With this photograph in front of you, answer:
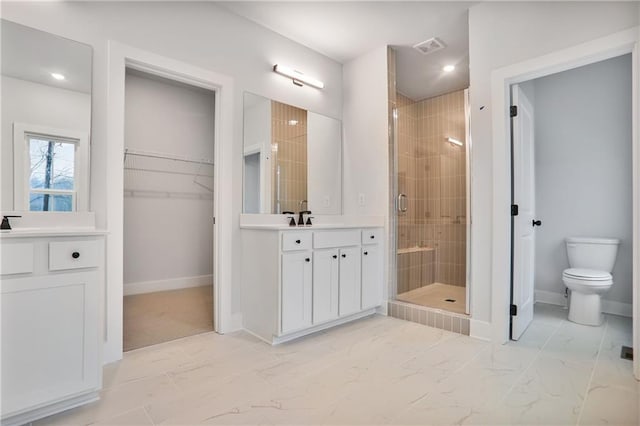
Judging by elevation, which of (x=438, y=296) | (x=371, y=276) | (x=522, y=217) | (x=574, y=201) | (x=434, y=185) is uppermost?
(x=434, y=185)

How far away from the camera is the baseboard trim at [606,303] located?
299 centimetres

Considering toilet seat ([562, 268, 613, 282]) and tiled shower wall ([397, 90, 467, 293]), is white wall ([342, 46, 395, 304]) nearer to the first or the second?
tiled shower wall ([397, 90, 467, 293])

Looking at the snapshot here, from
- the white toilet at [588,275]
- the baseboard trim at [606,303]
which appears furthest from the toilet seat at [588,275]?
the baseboard trim at [606,303]

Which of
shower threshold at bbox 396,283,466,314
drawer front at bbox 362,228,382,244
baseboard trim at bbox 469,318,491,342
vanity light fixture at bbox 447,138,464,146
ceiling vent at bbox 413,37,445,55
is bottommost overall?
shower threshold at bbox 396,283,466,314

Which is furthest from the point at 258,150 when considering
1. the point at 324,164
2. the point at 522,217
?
the point at 522,217

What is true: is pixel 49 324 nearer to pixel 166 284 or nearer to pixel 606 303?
pixel 166 284

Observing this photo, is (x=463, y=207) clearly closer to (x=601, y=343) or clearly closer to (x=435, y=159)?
(x=435, y=159)

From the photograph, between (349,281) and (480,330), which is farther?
(349,281)

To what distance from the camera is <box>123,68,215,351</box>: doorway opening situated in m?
3.83

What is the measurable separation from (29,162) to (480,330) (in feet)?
10.2

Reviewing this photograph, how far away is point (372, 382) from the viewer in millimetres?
1764

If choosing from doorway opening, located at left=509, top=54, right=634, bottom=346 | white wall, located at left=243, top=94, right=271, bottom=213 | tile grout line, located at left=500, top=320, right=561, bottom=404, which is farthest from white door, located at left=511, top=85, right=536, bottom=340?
white wall, located at left=243, top=94, right=271, bottom=213

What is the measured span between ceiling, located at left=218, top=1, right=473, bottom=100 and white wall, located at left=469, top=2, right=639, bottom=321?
1.02 ft

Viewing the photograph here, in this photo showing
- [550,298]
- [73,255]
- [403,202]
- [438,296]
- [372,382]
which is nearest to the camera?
[73,255]
